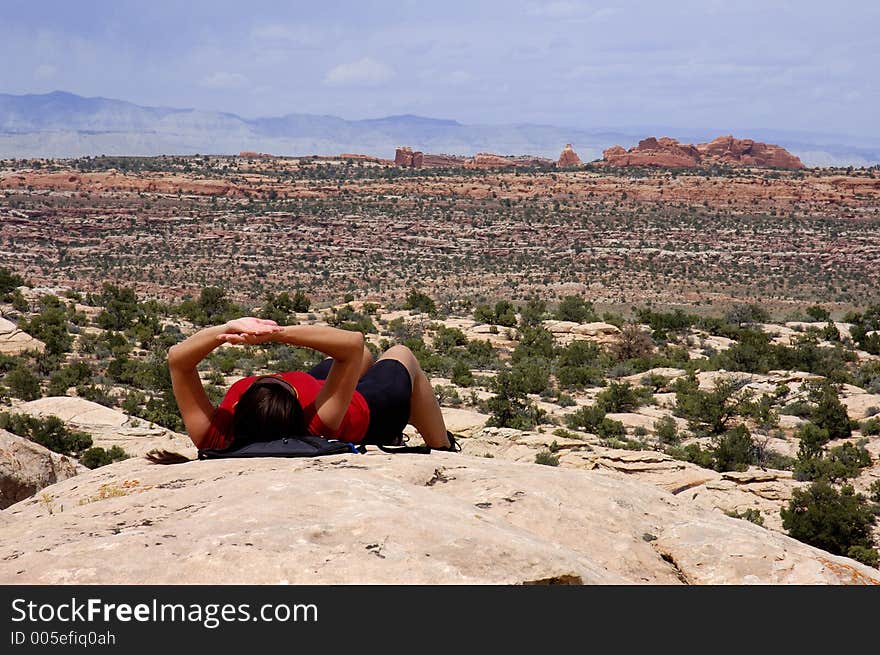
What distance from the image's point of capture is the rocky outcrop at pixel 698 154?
10062cm

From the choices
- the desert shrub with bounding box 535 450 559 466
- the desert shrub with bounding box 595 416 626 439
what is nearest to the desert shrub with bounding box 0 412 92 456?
the desert shrub with bounding box 535 450 559 466

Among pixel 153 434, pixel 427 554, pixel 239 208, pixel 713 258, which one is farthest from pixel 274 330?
pixel 239 208

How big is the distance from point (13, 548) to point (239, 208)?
63.6m

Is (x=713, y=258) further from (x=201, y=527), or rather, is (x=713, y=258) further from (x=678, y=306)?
(x=201, y=527)

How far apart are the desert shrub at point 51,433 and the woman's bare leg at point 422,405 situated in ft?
22.1

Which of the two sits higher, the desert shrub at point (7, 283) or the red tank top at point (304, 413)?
the red tank top at point (304, 413)

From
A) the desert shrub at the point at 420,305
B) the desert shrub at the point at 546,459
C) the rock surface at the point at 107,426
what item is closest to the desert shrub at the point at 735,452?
the desert shrub at the point at 546,459

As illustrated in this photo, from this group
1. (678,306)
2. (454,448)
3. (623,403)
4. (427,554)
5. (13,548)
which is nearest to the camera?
(427,554)

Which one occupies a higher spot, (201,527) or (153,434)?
(201,527)

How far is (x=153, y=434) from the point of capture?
1123 cm

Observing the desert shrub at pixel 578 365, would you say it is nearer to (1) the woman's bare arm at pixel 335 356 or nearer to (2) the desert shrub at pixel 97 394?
(2) the desert shrub at pixel 97 394

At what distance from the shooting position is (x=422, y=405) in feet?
17.8

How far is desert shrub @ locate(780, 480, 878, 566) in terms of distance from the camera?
888 cm

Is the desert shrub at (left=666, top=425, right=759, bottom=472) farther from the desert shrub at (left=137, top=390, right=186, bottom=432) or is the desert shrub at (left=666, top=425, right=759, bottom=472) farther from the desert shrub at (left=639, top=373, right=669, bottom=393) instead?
the desert shrub at (left=137, top=390, right=186, bottom=432)
